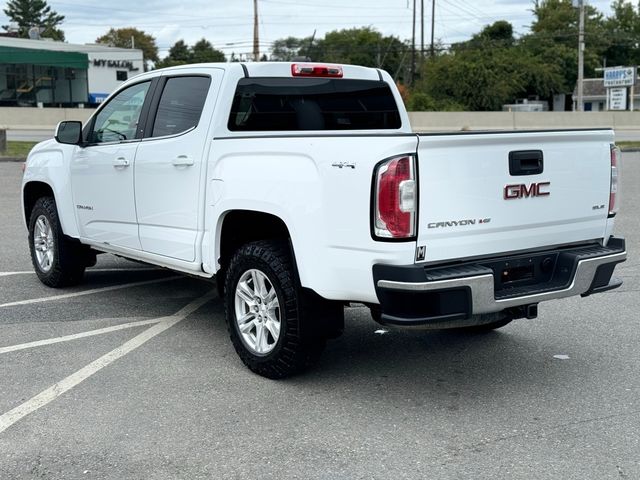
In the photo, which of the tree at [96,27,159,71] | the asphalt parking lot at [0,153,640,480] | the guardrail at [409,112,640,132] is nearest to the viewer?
the asphalt parking lot at [0,153,640,480]

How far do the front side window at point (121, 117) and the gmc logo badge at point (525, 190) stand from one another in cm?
317

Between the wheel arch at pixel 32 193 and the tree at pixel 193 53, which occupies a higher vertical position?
the tree at pixel 193 53

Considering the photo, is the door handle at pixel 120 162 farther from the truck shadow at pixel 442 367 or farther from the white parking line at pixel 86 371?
the truck shadow at pixel 442 367

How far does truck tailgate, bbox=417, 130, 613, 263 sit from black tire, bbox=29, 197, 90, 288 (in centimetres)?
435

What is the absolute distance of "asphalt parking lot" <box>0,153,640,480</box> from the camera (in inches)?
159

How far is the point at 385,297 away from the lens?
4.42 m

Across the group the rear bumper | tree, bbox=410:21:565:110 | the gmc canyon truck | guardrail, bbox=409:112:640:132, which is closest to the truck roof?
the gmc canyon truck

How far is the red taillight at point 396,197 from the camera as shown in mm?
4312

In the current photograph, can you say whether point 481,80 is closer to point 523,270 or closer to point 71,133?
Result: point 71,133

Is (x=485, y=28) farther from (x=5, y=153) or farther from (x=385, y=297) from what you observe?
(x=385, y=297)

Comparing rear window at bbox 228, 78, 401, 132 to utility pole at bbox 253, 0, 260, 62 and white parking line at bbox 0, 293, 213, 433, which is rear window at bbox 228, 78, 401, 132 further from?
utility pole at bbox 253, 0, 260, 62

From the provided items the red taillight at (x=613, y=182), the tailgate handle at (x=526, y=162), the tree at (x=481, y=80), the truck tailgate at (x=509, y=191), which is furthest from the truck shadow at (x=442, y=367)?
the tree at (x=481, y=80)

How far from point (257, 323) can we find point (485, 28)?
8677 centimetres

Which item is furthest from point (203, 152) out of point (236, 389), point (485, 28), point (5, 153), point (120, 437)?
point (485, 28)
